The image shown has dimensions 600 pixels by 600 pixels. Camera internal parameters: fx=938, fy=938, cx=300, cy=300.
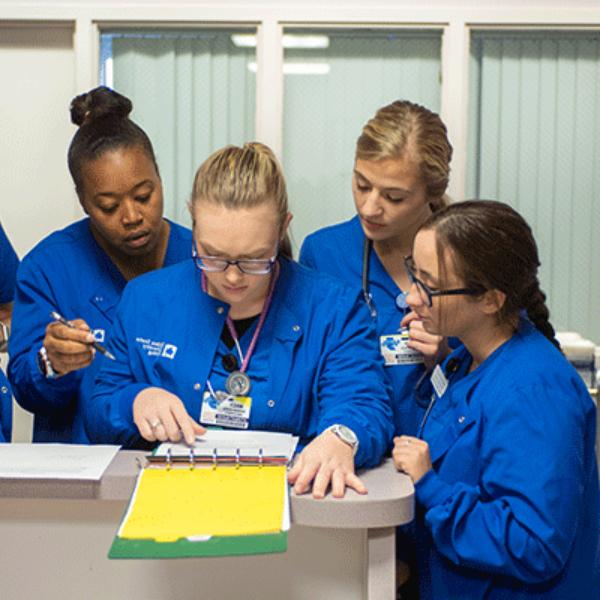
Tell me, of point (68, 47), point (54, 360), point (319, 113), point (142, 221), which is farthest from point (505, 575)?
point (68, 47)

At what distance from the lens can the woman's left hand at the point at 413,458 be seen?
1.42m

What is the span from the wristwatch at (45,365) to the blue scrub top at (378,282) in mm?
586

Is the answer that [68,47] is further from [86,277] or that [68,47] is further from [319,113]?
[86,277]

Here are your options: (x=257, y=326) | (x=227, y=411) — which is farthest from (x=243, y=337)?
(x=227, y=411)

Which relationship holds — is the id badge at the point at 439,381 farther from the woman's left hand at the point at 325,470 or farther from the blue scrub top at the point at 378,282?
the woman's left hand at the point at 325,470

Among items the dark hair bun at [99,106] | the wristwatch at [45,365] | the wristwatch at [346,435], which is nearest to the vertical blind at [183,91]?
the dark hair bun at [99,106]

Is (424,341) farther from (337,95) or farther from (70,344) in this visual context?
(337,95)

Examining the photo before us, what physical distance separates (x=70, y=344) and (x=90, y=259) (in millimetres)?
394

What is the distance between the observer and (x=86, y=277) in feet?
6.56

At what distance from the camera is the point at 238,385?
1.55m

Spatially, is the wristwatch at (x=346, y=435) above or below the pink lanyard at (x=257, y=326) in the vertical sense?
below

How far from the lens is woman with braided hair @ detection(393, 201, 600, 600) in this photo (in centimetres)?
135

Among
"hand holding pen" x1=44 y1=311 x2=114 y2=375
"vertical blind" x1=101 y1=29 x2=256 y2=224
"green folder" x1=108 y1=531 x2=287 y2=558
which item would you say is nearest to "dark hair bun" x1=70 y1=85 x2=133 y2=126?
"hand holding pen" x1=44 y1=311 x2=114 y2=375

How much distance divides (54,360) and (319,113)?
6.50 feet
